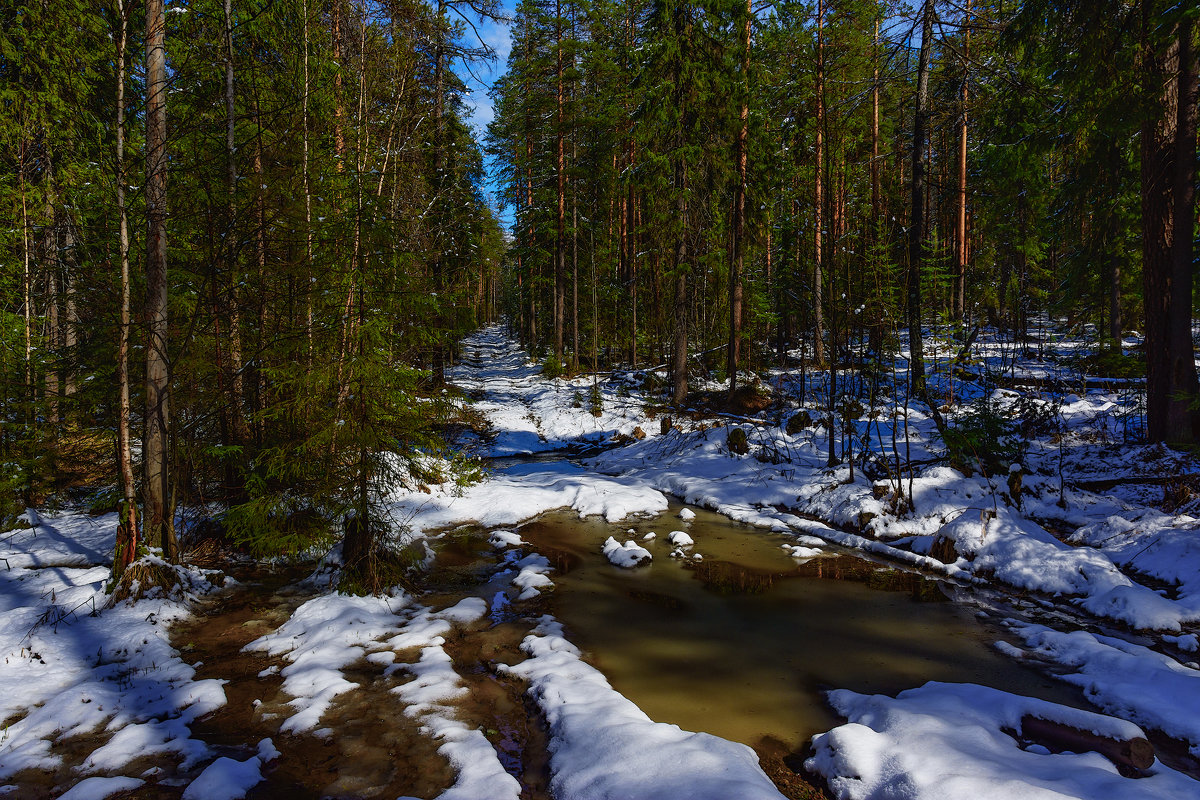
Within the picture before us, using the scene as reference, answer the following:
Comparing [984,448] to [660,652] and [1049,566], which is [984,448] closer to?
[1049,566]

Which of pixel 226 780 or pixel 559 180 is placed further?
pixel 559 180

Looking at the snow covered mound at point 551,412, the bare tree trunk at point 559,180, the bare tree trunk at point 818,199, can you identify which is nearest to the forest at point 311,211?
the bare tree trunk at point 818,199

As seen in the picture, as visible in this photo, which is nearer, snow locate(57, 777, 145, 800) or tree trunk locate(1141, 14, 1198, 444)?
snow locate(57, 777, 145, 800)

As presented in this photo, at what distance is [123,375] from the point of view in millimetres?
5938

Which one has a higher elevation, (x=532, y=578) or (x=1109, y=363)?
(x=1109, y=363)

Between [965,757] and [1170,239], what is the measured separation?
10.9 metres

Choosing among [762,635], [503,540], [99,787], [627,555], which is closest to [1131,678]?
[762,635]

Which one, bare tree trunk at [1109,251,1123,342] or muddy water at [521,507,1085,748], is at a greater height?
bare tree trunk at [1109,251,1123,342]

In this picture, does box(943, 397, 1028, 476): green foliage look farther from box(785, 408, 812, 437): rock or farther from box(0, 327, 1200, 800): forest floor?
box(785, 408, 812, 437): rock

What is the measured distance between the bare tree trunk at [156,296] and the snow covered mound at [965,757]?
724cm

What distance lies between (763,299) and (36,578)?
22.9 m

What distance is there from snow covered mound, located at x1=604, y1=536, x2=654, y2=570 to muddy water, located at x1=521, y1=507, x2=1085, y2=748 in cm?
18

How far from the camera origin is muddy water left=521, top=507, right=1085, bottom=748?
16.5 ft

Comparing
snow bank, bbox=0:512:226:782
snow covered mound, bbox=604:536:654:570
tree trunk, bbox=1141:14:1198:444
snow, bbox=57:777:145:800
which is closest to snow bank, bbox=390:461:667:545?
snow covered mound, bbox=604:536:654:570
